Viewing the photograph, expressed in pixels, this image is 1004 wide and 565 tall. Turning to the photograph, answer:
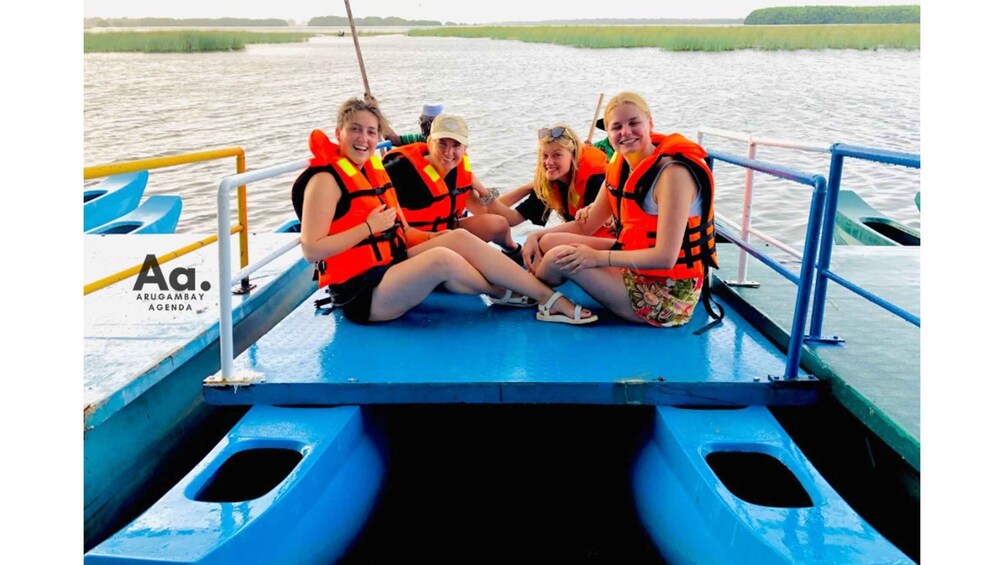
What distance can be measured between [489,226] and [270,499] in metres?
2.34

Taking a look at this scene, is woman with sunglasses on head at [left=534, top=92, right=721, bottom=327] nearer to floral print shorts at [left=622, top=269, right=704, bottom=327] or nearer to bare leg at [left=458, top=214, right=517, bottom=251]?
floral print shorts at [left=622, top=269, right=704, bottom=327]

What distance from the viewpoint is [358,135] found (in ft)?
10.0

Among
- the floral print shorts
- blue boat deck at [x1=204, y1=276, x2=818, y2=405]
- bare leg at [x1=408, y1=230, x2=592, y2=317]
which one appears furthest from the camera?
bare leg at [x1=408, y1=230, x2=592, y2=317]

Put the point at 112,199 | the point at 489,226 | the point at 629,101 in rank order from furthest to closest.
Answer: the point at 112,199, the point at 489,226, the point at 629,101

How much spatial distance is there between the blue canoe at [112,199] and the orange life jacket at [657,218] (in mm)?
5407

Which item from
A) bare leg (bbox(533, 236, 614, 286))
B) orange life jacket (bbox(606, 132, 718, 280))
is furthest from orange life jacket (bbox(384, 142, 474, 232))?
orange life jacket (bbox(606, 132, 718, 280))

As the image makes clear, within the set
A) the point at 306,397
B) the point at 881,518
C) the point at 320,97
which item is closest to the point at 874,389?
the point at 881,518

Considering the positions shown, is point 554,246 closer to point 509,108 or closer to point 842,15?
point 509,108

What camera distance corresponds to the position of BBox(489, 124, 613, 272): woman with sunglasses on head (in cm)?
364

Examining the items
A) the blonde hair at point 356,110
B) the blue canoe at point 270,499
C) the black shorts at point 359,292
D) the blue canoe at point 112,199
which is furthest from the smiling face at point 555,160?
the blue canoe at point 112,199

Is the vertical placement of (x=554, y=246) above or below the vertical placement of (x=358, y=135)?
below

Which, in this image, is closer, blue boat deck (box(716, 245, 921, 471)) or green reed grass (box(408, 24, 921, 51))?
blue boat deck (box(716, 245, 921, 471))

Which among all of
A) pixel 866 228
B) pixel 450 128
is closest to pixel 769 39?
pixel 866 228

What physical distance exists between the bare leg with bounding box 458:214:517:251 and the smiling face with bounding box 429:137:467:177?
43 cm
